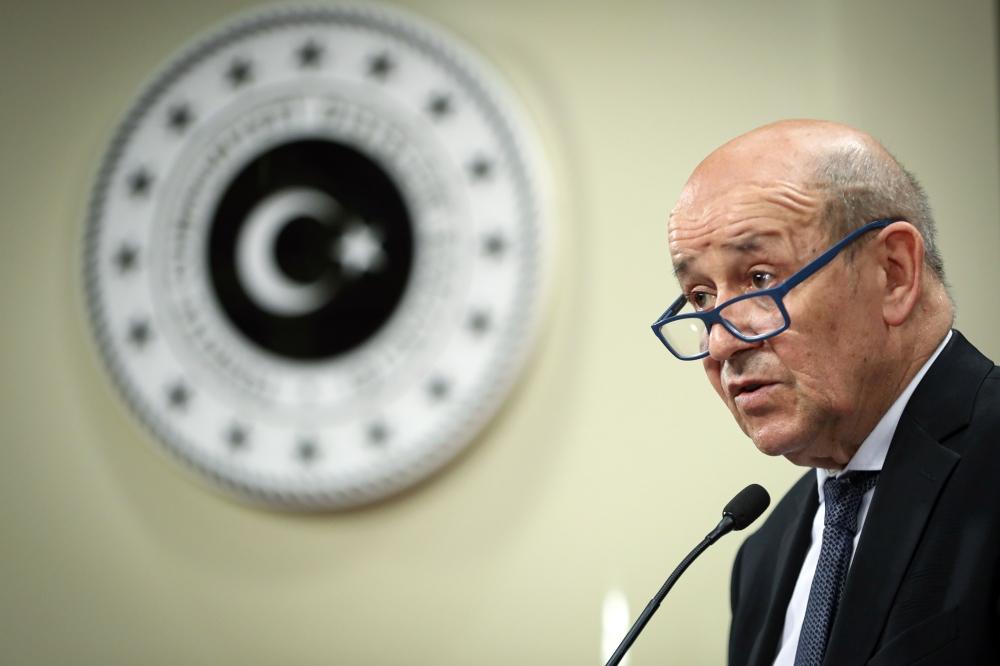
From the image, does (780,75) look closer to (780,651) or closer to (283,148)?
(283,148)

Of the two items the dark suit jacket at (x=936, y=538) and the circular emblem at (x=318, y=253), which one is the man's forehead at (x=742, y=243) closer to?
the dark suit jacket at (x=936, y=538)

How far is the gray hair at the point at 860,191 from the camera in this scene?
1.19 metres

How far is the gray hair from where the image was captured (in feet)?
3.89

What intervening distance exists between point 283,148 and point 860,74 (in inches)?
47.0

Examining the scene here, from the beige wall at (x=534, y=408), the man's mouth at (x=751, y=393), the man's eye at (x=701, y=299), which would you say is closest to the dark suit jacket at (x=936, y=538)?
the man's mouth at (x=751, y=393)

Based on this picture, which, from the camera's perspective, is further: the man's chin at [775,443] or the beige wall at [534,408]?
the beige wall at [534,408]

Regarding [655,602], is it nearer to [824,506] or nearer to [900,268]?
[824,506]

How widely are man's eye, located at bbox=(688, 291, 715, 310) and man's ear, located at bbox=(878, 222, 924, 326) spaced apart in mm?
202

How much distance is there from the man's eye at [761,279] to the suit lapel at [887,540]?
0.23 metres

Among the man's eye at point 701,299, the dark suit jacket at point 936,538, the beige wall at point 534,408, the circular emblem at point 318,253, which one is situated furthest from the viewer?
the circular emblem at point 318,253

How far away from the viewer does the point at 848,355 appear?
119cm

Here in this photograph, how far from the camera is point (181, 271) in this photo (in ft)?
7.59

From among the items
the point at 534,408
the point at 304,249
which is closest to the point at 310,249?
the point at 304,249

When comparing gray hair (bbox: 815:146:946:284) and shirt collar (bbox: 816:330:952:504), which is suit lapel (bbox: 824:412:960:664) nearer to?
shirt collar (bbox: 816:330:952:504)
